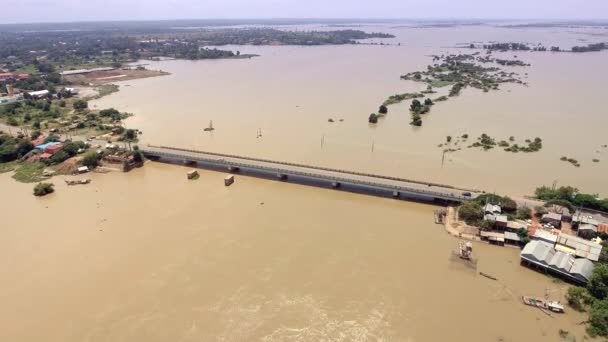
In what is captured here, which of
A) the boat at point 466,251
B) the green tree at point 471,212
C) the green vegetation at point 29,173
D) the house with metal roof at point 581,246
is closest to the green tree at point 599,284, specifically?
the house with metal roof at point 581,246

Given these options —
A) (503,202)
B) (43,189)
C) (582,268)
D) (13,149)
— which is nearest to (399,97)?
(503,202)

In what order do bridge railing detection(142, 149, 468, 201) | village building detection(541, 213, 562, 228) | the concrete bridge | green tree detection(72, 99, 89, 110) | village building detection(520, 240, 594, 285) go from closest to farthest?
village building detection(520, 240, 594, 285), village building detection(541, 213, 562, 228), bridge railing detection(142, 149, 468, 201), the concrete bridge, green tree detection(72, 99, 89, 110)

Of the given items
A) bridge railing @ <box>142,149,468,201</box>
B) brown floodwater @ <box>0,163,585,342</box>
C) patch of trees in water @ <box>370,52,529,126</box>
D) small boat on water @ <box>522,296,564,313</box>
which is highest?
patch of trees in water @ <box>370,52,529,126</box>

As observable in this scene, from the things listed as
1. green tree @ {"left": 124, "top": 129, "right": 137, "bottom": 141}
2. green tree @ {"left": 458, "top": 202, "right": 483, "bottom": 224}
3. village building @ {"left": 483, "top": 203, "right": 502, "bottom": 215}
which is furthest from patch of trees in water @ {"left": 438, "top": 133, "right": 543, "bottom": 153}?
green tree @ {"left": 124, "top": 129, "right": 137, "bottom": 141}

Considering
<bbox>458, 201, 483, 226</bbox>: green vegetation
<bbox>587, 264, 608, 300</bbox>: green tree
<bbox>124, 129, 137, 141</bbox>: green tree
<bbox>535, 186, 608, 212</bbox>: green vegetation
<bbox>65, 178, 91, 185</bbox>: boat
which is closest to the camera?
<bbox>587, 264, 608, 300</bbox>: green tree

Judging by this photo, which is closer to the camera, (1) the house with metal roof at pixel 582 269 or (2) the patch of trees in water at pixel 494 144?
(1) the house with metal roof at pixel 582 269

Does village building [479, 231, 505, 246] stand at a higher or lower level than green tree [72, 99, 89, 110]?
lower

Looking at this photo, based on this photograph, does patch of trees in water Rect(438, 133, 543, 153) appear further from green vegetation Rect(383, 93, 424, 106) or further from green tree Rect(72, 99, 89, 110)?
green tree Rect(72, 99, 89, 110)

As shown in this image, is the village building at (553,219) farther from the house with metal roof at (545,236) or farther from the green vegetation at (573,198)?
the house with metal roof at (545,236)
